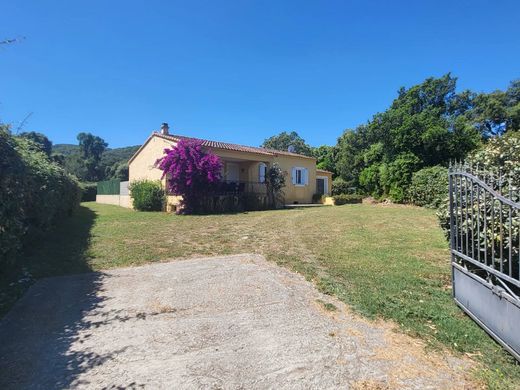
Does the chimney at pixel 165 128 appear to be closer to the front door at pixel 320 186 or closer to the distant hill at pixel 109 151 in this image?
the front door at pixel 320 186

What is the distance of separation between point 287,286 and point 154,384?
2.76 meters

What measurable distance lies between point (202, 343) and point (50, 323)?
190cm

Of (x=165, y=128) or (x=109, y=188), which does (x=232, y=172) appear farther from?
(x=109, y=188)

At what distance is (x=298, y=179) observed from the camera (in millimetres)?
23891

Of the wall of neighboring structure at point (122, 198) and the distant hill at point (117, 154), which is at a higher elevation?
the distant hill at point (117, 154)

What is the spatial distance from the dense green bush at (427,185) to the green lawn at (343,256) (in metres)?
6.06

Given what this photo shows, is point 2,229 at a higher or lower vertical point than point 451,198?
lower

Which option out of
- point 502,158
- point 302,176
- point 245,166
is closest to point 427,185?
point 302,176

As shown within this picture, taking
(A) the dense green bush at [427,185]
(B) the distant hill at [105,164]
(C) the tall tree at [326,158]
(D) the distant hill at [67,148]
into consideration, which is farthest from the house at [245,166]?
(D) the distant hill at [67,148]

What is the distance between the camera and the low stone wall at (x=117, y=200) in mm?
22730

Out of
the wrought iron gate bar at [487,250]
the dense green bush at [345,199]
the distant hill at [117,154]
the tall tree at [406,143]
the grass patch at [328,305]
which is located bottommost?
the grass patch at [328,305]

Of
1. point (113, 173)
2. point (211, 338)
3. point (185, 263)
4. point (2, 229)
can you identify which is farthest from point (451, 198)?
point (113, 173)

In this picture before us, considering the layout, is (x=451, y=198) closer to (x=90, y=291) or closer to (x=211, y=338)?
(x=211, y=338)

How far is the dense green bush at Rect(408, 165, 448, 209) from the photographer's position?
17.3m
